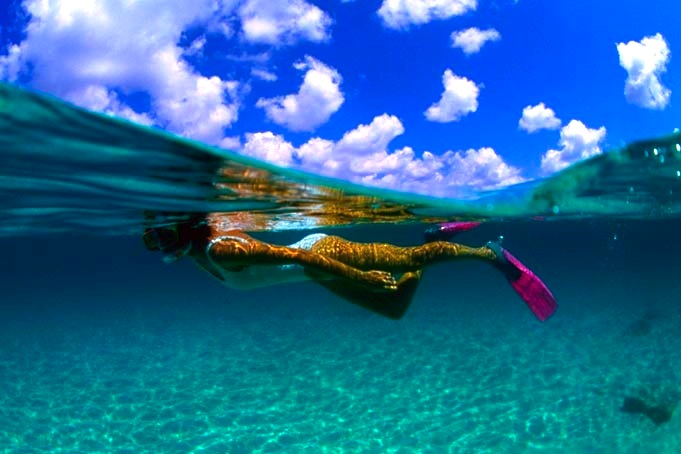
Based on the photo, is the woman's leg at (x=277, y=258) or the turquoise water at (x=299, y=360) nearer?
the woman's leg at (x=277, y=258)

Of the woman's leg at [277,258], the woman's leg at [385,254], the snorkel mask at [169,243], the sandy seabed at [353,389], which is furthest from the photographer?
the sandy seabed at [353,389]

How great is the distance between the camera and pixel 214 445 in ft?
34.1

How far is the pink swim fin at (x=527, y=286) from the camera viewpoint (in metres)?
8.98

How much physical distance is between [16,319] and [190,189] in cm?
3100

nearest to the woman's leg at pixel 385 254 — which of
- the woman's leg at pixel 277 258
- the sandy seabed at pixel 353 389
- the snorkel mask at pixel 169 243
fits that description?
the woman's leg at pixel 277 258

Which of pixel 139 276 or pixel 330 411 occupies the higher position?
pixel 330 411

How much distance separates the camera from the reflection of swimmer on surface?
593cm

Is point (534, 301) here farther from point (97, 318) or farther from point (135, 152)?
point (97, 318)

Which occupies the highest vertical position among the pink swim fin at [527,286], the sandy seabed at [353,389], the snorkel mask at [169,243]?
the snorkel mask at [169,243]

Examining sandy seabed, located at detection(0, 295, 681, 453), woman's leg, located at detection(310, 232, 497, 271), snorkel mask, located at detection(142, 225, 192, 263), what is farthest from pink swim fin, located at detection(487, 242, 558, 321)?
snorkel mask, located at detection(142, 225, 192, 263)

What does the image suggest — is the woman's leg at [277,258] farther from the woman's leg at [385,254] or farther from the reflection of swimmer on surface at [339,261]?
the woman's leg at [385,254]

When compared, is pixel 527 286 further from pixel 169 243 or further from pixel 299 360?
pixel 299 360

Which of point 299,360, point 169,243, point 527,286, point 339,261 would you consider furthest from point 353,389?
point 169,243

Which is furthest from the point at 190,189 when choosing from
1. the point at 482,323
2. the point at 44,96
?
the point at 482,323
